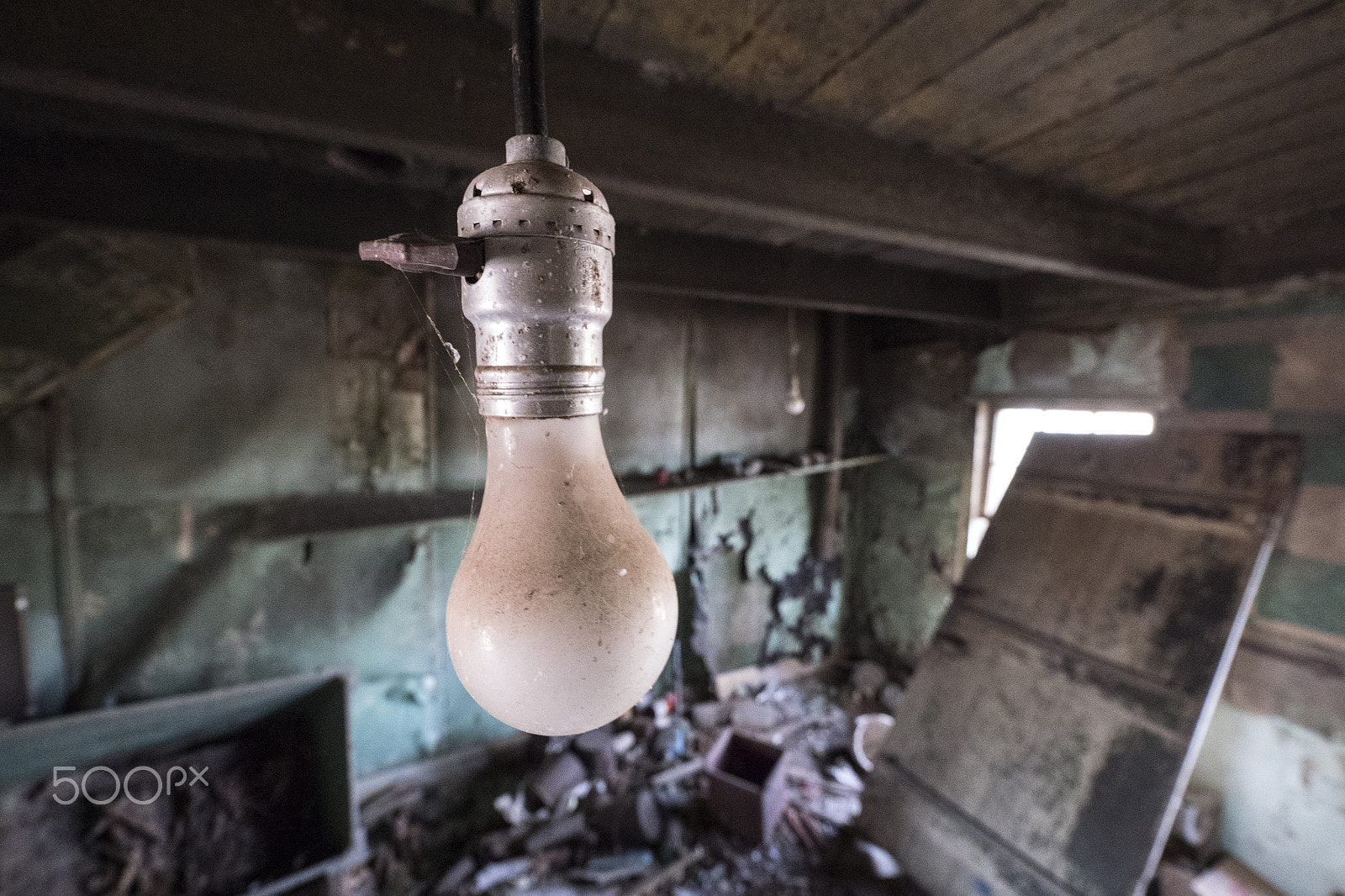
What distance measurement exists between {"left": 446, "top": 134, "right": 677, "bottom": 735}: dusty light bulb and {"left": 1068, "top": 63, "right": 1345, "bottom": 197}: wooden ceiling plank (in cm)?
159

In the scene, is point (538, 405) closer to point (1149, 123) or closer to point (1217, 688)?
point (1149, 123)

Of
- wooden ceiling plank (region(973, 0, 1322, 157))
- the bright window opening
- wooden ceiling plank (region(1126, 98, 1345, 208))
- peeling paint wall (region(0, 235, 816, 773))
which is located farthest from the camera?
the bright window opening

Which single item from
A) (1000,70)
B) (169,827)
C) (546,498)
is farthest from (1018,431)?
(169,827)

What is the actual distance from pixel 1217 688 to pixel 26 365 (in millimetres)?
4684

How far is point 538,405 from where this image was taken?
0.55m

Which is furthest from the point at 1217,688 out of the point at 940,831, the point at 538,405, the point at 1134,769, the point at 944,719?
the point at 538,405

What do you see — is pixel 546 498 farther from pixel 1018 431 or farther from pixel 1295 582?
pixel 1018 431

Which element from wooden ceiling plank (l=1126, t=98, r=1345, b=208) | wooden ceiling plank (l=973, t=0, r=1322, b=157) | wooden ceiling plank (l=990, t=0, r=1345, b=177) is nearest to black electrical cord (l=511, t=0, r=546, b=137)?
wooden ceiling plank (l=973, t=0, r=1322, b=157)

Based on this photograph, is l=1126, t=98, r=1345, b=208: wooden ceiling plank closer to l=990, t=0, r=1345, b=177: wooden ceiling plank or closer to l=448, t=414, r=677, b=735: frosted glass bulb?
l=990, t=0, r=1345, b=177: wooden ceiling plank

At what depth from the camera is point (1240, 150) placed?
1447 millimetres

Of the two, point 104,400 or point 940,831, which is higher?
point 104,400

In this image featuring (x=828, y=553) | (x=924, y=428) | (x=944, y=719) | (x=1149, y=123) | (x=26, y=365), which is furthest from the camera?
(x=828, y=553)

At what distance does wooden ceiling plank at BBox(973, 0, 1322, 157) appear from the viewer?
94 centimetres

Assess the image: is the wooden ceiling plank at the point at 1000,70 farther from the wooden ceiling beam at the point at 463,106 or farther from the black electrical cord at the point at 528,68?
the black electrical cord at the point at 528,68
